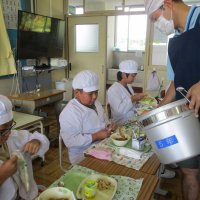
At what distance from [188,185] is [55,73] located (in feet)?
12.1

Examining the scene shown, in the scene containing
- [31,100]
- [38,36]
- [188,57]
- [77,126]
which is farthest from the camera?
[38,36]

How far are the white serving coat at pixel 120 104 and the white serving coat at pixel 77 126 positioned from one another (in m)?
0.60

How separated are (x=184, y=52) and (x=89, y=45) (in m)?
3.72

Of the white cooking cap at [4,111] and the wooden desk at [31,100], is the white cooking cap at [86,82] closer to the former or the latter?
the white cooking cap at [4,111]

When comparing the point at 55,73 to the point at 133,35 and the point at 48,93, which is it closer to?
the point at 48,93

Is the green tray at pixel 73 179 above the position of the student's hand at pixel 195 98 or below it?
below

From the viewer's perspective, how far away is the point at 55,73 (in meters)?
4.56

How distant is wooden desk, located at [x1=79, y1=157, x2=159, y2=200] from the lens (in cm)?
94

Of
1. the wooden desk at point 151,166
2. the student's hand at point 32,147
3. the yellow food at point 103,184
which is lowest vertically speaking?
the wooden desk at point 151,166

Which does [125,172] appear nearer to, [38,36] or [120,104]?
[120,104]

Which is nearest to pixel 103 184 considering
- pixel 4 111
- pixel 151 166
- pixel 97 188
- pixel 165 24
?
pixel 97 188

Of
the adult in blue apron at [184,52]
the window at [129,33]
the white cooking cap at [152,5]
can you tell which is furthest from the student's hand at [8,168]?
the window at [129,33]

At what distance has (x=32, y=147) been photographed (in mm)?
1193

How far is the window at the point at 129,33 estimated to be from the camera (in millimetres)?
5176
